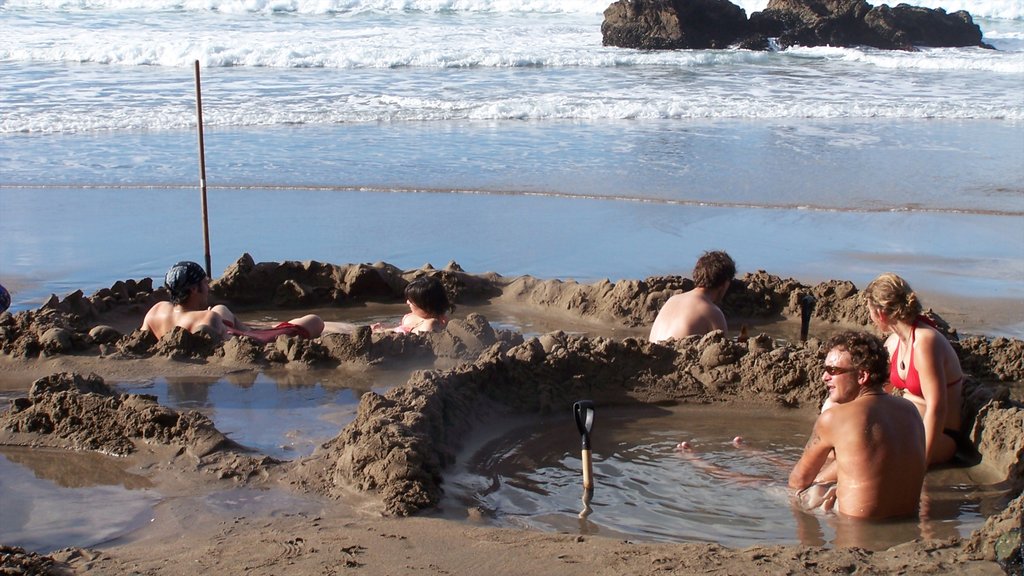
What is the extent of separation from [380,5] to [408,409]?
28877 mm

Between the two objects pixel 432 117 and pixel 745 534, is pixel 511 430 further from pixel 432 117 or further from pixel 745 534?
pixel 432 117

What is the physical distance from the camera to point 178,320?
7609 millimetres

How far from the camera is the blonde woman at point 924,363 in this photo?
5492 mm

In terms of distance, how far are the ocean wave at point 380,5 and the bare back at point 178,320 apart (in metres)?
25.9

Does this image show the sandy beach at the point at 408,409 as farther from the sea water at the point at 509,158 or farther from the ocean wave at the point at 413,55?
the ocean wave at the point at 413,55

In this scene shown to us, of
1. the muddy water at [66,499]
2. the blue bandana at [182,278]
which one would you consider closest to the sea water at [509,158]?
the blue bandana at [182,278]

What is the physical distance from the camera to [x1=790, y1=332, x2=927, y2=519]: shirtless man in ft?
15.7

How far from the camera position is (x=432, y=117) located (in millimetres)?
17516

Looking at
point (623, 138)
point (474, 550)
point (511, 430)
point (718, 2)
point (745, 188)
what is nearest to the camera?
point (474, 550)

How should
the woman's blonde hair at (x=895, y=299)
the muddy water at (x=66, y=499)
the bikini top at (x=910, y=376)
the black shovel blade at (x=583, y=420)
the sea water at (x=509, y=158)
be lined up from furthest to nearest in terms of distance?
1. the sea water at (x=509, y=158)
2. the bikini top at (x=910, y=376)
3. the woman's blonde hair at (x=895, y=299)
4. the black shovel blade at (x=583, y=420)
5. the muddy water at (x=66, y=499)

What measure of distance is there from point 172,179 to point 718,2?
17.4 metres

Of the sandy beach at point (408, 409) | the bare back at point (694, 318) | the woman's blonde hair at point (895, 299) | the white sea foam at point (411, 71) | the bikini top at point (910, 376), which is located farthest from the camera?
the white sea foam at point (411, 71)

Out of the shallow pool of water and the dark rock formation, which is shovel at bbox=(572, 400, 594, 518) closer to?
the shallow pool of water

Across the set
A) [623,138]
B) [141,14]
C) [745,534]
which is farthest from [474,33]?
[745,534]
